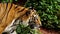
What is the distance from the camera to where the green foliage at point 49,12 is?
686 centimetres

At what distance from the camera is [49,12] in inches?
271

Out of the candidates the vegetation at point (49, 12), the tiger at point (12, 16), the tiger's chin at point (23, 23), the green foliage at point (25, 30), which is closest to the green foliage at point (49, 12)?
the vegetation at point (49, 12)

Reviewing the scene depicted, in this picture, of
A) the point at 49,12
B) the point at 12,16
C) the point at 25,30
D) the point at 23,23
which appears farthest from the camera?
the point at 49,12

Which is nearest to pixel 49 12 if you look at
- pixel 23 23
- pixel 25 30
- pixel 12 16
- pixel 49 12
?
pixel 49 12

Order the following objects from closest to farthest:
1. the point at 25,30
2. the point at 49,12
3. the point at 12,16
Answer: the point at 12,16 < the point at 25,30 < the point at 49,12

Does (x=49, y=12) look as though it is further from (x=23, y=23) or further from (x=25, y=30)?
(x=23, y=23)

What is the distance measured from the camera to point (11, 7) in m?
4.59

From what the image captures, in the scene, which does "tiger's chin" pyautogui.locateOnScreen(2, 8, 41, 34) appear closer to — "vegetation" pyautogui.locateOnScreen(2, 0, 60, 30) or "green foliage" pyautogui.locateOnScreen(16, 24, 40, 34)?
"green foliage" pyautogui.locateOnScreen(16, 24, 40, 34)

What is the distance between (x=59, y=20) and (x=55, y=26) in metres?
0.26

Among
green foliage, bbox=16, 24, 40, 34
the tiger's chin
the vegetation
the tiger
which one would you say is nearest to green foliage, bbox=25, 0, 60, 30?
the vegetation

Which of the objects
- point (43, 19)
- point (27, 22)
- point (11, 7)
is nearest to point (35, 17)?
point (27, 22)

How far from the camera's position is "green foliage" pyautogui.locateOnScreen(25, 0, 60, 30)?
6.86m

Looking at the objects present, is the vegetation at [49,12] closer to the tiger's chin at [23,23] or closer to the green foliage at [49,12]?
the green foliage at [49,12]

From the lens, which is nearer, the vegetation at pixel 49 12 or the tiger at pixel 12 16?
the tiger at pixel 12 16
